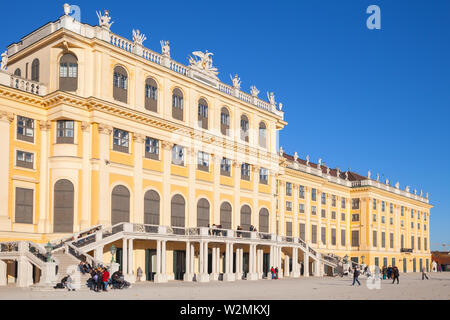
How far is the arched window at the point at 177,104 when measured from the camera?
48938 mm

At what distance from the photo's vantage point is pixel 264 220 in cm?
5884

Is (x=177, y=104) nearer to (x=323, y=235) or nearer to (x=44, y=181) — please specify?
(x=44, y=181)

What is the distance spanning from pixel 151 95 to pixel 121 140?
198 inches

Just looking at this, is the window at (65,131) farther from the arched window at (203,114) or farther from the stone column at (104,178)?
the arched window at (203,114)

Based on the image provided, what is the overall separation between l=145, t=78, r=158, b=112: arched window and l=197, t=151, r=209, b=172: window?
632 centimetres

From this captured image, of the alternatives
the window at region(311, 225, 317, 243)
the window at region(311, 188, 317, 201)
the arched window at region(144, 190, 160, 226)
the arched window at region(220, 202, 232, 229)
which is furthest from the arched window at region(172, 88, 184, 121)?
the window at region(311, 225, 317, 243)

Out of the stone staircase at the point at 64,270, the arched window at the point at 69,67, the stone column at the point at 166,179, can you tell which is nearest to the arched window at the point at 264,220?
the stone column at the point at 166,179

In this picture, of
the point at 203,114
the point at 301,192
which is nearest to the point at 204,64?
the point at 203,114

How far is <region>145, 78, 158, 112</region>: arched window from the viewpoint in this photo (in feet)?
153

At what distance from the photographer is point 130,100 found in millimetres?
45062

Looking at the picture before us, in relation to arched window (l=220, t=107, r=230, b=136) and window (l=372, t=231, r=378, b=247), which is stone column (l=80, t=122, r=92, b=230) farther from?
window (l=372, t=231, r=378, b=247)

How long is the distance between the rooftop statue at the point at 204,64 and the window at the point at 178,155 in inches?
299
